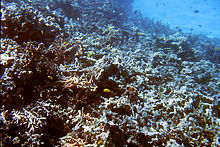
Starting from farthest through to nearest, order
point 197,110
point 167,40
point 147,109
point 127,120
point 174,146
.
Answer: point 167,40
point 197,110
point 147,109
point 127,120
point 174,146

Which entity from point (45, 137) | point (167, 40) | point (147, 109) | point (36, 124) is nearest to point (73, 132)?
point (45, 137)

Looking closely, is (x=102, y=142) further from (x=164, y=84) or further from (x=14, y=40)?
(x=14, y=40)

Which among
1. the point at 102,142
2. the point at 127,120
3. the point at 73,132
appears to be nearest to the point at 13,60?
the point at 73,132

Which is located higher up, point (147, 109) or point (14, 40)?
point (14, 40)

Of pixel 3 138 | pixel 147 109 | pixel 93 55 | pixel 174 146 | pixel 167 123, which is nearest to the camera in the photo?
pixel 3 138

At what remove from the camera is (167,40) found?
784 cm

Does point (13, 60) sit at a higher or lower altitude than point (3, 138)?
higher

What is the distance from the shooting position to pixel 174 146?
7.14 feet

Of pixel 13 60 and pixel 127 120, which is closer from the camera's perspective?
pixel 127 120

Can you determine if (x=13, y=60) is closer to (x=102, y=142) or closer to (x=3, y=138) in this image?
(x=3, y=138)

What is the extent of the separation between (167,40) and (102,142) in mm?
7679

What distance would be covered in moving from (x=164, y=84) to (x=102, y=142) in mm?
2706

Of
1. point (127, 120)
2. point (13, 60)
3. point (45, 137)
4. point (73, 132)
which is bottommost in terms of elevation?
point (45, 137)

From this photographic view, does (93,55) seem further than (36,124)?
Yes
